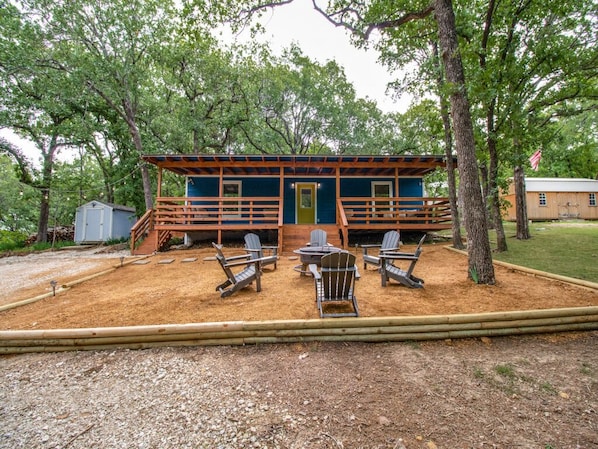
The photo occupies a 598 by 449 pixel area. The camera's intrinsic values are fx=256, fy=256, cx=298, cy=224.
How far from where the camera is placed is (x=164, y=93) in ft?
52.8

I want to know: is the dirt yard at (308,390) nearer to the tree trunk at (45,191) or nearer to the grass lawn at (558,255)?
the grass lawn at (558,255)

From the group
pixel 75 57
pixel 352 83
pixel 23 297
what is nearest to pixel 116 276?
pixel 23 297

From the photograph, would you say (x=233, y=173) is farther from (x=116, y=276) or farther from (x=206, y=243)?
(x=116, y=276)

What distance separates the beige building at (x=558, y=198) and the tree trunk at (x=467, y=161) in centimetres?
1847

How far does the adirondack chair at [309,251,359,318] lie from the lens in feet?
10.5

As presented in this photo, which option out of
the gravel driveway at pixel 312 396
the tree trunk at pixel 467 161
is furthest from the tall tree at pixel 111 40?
the tree trunk at pixel 467 161

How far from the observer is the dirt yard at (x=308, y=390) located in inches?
66.6

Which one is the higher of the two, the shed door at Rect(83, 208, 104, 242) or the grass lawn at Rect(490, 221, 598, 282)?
the shed door at Rect(83, 208, 104, 242)

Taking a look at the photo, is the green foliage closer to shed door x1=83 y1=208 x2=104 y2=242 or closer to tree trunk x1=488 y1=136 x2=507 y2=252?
shed door x1=83 y1=208 x2=104 y2=242

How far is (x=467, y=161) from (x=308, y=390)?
4686mm

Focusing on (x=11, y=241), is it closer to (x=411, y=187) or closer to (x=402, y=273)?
(x=402, y=273)

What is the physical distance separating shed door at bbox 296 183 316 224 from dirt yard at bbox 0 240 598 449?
8.64 metres

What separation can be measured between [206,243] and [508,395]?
410 inches

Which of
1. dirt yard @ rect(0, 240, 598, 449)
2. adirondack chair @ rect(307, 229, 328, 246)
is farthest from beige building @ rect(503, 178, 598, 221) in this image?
dirt yard @ rect(0, 240, 598, 449)
